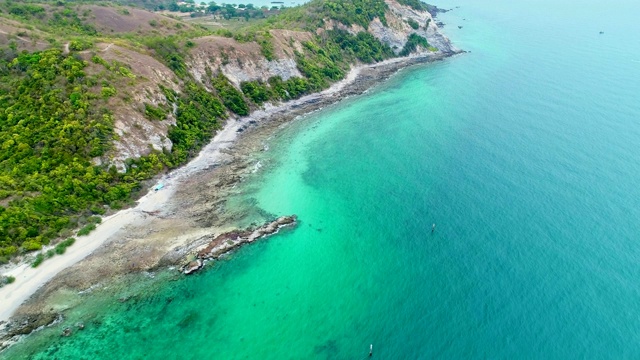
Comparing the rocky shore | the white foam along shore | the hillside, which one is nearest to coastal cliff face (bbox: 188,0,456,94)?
the hillside

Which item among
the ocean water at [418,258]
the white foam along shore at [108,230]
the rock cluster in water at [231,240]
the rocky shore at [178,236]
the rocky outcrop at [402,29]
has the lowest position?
the ocean water at [418,258]

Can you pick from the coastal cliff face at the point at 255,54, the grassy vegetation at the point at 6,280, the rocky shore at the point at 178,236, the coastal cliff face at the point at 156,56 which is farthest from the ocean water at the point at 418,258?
the coastal cliff face at the point at 156,56

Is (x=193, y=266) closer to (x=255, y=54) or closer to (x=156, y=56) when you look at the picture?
(x=156, y=56)

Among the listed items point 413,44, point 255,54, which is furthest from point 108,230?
point 413,44

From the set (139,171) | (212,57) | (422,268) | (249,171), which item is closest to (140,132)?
(139,171)

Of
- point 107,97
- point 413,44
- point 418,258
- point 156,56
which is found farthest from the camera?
point 413,44

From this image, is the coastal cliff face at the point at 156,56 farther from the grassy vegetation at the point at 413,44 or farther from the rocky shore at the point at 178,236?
the rocky shore at the point at 178,236
